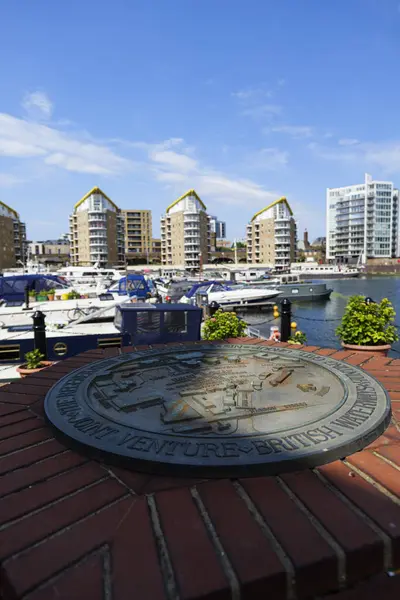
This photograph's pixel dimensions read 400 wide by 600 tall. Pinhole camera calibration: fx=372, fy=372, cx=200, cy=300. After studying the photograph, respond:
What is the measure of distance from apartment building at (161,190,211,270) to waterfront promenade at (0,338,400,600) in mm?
96342

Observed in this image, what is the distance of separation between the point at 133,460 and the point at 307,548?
1.13 metres

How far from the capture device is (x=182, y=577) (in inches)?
60.4

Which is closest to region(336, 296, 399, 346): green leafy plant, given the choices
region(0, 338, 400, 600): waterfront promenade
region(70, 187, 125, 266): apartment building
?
region(0, 338, 400, 600): waterfront promenade

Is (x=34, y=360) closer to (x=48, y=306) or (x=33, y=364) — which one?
(x=33, y=364)

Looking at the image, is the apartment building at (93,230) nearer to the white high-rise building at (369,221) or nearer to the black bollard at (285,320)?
the white high-rise building at (369,221)

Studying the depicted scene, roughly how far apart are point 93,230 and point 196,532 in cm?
10095

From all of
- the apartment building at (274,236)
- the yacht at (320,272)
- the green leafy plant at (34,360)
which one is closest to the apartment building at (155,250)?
the apartment building at (274,236)

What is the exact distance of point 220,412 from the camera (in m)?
3.07

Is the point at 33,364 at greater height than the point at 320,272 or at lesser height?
lesser

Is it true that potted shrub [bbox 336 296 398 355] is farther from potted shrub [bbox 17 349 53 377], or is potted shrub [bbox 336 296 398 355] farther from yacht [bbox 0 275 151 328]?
yacht [bbox 0 275 151 328]

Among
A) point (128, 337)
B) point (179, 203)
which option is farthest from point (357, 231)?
point (128, 337)

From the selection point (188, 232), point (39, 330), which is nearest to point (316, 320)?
point (39, 330)

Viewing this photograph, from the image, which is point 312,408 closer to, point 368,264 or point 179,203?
point 179,203

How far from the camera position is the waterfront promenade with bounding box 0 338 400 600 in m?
1.53
